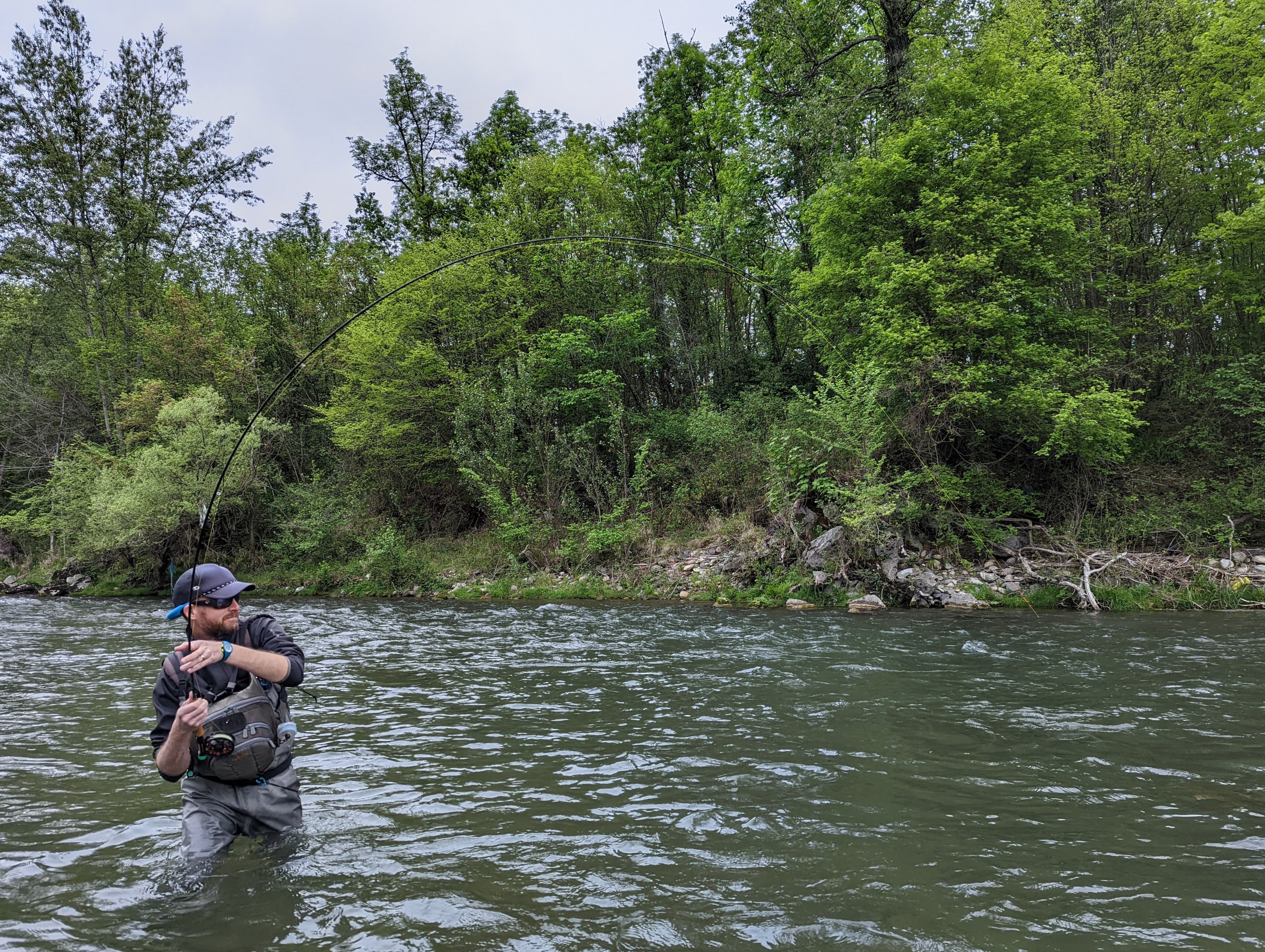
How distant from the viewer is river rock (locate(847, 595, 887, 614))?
13.8 m

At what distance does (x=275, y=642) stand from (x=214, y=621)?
37cm

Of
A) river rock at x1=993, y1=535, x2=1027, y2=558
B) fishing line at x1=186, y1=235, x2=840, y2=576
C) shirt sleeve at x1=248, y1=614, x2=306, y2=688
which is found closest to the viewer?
shirt sleeve at x1=248, y1=614, x2=306, y2=688

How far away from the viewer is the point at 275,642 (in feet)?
13.9

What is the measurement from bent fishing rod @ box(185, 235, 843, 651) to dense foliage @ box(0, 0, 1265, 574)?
0.59 m

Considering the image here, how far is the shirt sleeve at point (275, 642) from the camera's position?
4109 mm

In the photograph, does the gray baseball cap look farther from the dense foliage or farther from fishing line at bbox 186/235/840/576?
the dense foliage

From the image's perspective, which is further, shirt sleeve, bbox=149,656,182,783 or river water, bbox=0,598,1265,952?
shirt sleeve, bbox=149,656,182,783

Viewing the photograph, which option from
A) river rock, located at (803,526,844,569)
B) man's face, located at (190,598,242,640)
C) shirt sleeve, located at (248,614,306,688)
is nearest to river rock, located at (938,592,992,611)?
river rock, located at (803,526,844,569)

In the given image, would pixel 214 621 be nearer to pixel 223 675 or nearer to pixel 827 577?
pixel 223 675

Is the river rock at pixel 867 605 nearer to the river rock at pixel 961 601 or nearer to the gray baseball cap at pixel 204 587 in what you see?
the river rock at pixel 961 601

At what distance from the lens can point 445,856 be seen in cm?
412

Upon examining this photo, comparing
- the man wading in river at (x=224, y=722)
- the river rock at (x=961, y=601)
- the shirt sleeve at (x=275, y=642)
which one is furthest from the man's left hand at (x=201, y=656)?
the river rock at (x=961, y=601)

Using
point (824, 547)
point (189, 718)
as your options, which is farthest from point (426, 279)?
point (189, 718)

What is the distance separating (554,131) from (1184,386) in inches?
1064
